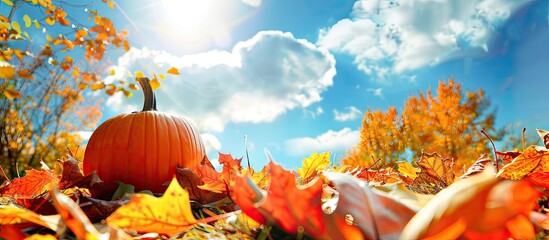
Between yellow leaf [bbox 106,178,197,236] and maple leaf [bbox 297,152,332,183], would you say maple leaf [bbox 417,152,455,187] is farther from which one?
yellow leaf [bbox 106,178,197,236]

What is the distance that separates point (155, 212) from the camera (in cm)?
64

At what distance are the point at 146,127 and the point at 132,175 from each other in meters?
0.24

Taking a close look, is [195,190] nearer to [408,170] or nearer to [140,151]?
[408,170]

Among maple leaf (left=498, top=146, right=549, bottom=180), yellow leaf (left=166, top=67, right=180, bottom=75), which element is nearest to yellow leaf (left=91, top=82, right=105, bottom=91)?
yellow leaf (left=166, top=67, right=180, bottom=75)

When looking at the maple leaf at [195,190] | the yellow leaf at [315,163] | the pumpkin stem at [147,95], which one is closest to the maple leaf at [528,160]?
the yellow leaf at [315,163]

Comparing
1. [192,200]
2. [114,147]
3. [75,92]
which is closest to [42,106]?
[75,92]

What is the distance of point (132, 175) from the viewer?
1955 mm

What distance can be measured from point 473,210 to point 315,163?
0.79 meters

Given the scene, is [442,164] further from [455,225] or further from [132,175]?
[132,175]

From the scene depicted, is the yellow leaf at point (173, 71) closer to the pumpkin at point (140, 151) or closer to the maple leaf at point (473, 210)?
the pumpkin at point (140, 151)

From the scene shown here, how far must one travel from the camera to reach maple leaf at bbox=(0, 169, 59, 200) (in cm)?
152

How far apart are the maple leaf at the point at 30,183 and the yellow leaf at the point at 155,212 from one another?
3.58ft

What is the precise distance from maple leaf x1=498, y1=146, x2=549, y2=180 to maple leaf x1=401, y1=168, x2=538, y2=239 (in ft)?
1.43

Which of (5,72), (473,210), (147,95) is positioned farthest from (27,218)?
(147,95)
